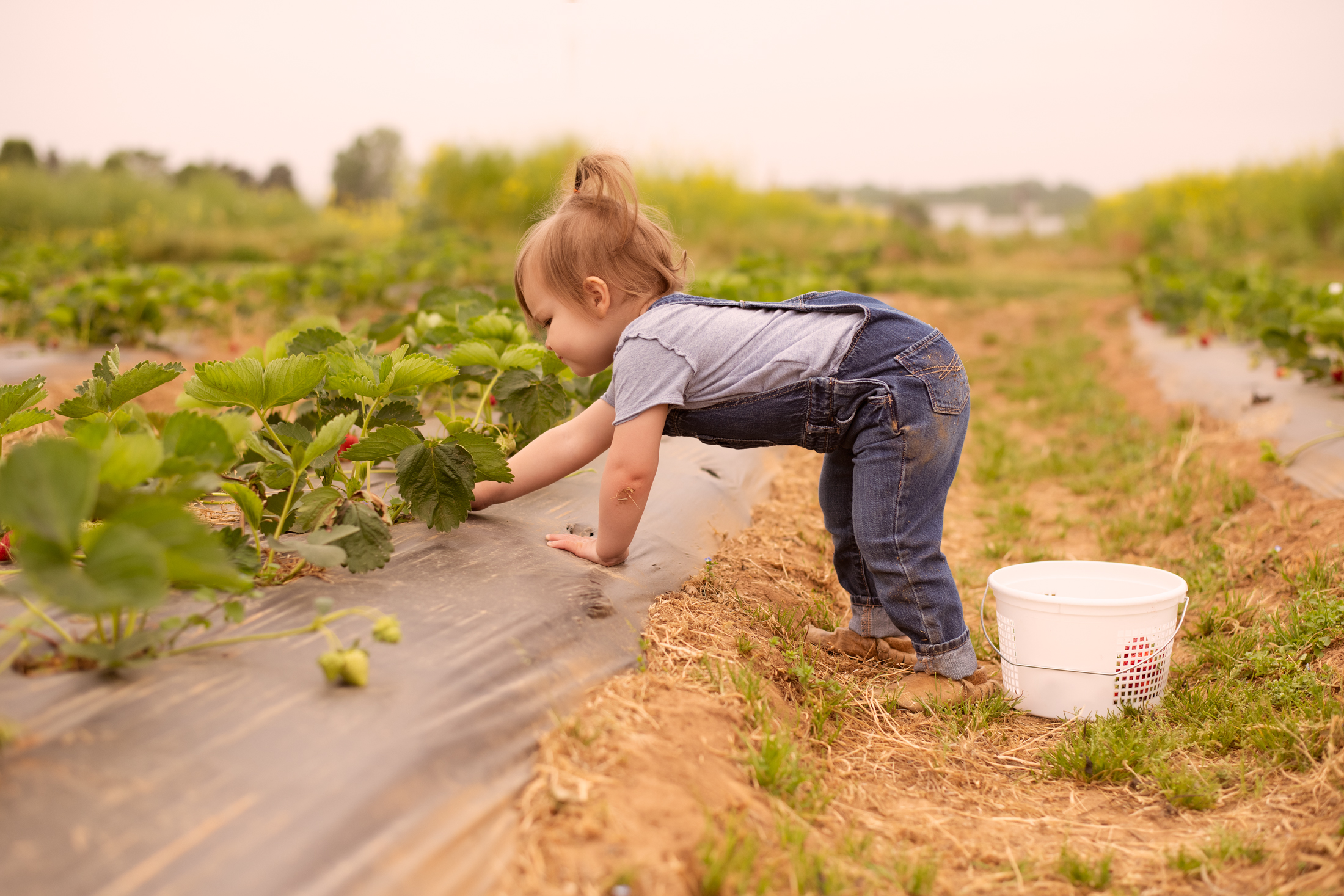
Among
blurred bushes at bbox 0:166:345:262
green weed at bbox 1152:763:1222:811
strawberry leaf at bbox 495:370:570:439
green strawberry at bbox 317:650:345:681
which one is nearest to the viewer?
green strawberry at bbox 317:650:345:681

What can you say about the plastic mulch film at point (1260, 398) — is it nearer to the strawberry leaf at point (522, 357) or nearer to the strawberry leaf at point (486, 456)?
the strawberry leaf at point (522, 357)

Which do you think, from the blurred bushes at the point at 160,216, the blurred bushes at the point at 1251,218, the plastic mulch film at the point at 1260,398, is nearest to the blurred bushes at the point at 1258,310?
the plastic mulch film at the point at 1260,398

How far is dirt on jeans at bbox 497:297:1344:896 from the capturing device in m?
1.21

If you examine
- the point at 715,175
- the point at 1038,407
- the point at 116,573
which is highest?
the point at 715,175

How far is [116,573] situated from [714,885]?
0.82 metres

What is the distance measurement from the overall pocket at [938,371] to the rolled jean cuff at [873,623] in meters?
0.54

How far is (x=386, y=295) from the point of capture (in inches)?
285

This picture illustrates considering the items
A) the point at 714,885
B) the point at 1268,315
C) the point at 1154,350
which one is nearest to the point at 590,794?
the point at 714,885

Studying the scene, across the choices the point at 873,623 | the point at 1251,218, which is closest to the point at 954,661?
the point at 873,623

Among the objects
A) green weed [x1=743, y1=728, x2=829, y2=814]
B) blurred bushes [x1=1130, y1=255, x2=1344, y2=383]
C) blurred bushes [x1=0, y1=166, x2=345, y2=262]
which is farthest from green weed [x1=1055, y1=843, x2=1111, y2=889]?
blurred bushes [x1=0, y1=166, x2=345, y2=262]

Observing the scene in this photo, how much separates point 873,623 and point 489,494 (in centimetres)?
96

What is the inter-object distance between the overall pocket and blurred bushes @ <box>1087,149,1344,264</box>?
44.3ft

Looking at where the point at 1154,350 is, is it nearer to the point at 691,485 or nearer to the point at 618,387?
the point at 691,485

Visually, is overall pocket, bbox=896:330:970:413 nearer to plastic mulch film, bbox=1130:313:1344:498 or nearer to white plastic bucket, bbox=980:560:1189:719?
white plastic bucket, bbox=980:560:1189:719
